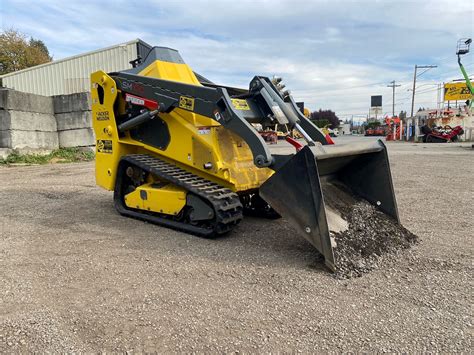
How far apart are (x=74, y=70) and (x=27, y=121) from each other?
360 inches

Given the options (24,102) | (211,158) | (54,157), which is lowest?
(54,157)

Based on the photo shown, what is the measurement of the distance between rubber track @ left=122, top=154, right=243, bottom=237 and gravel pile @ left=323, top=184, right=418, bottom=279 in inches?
38.9

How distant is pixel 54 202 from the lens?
6230 millimetres

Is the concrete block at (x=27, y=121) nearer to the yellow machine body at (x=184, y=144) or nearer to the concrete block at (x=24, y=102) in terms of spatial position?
the concrete block at (x=24, y=102)

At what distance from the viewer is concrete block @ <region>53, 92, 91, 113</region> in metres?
13.8

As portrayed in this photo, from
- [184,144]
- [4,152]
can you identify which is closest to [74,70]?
[4,152]

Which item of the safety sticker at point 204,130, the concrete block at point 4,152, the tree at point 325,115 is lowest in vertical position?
the concrete block at point 4,152

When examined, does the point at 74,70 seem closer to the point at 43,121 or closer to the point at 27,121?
the point at 43,121

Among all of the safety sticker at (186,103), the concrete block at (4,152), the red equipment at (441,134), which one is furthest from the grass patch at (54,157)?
the red equipment at (441,134)

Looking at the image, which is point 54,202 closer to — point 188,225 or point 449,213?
point 188,225

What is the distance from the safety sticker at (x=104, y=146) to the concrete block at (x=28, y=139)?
8433mm

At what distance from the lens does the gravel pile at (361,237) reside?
3273 mm

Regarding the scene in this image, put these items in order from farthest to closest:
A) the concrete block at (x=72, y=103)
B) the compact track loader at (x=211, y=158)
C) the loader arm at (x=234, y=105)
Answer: the concrete block at (x=72, y=103)
the loader arm at (x=234, y=105)
the compact track loader at (x=211, y=158)

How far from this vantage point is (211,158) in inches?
167
